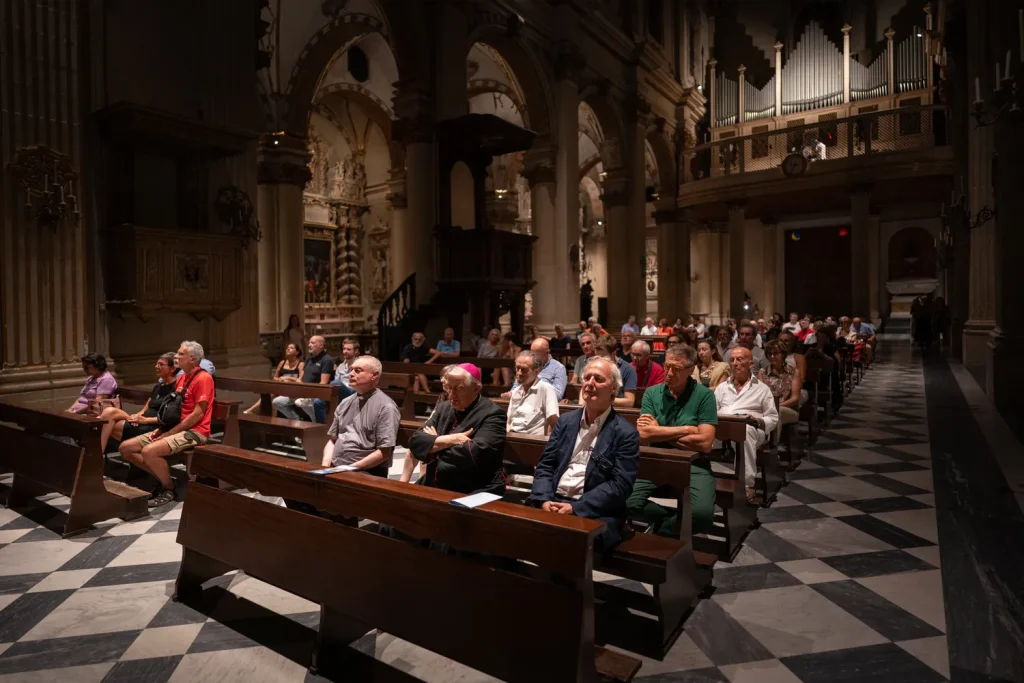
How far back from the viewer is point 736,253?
22312 mm

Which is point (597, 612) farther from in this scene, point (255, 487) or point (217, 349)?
point (217, 349)

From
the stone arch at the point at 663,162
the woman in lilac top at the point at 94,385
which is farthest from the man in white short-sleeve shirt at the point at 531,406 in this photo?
the stone arch at the point at 663,162

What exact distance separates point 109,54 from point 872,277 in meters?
25.3

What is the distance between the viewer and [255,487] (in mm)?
3400

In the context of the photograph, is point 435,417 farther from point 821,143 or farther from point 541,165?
point 821,143

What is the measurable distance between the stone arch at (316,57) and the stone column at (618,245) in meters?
7.85

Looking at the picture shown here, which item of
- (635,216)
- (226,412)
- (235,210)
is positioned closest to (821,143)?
(635,216)

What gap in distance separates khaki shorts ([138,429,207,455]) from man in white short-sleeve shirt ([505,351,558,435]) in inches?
100

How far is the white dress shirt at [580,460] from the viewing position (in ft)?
11.1

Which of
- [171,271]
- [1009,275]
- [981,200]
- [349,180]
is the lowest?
[1009,275]

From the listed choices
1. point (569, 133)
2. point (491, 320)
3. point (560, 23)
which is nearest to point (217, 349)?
point (491, 320)

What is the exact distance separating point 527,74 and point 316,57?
4590 millimetres

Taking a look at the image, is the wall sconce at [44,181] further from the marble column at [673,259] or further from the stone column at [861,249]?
the stone column at [861,249]

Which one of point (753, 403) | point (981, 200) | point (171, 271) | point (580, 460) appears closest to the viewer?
point (580, 460)
